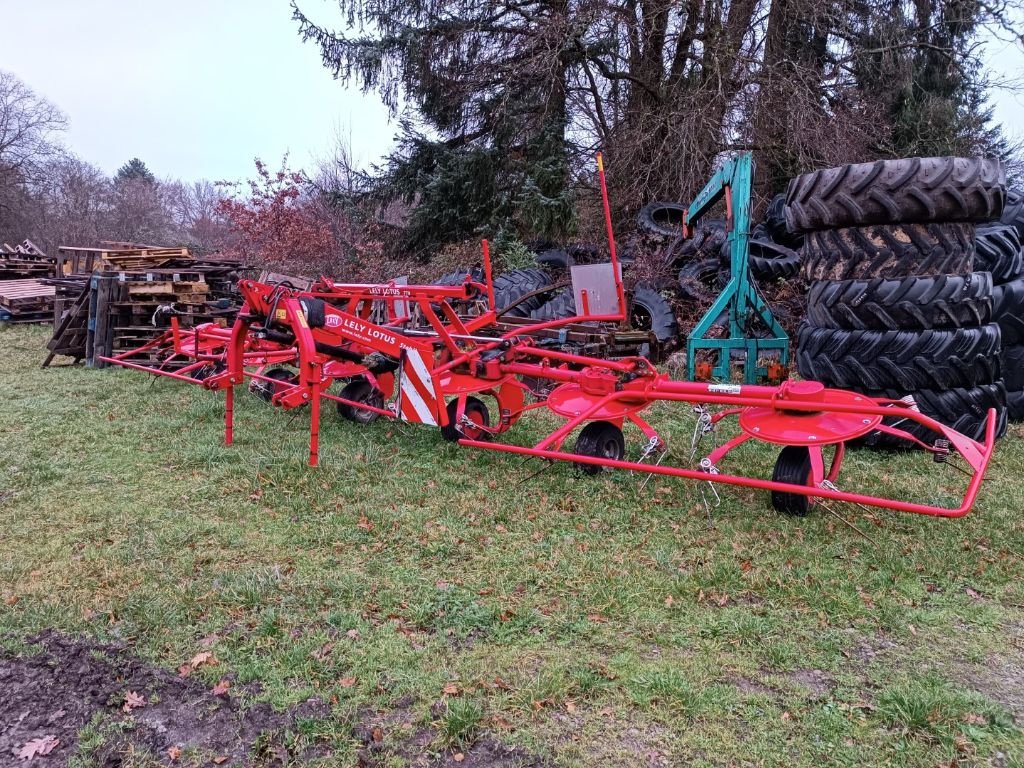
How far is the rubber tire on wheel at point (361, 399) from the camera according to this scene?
6.41m

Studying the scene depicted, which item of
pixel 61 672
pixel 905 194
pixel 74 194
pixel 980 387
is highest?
pixel 74 194

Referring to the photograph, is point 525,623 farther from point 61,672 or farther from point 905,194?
point 905,194

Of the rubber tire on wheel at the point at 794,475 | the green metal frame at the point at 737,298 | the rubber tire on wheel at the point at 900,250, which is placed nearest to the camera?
the rubber tire on wheel at the point at 794,475

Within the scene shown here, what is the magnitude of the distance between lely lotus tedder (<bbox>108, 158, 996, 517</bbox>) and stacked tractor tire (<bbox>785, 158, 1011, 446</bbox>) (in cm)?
38

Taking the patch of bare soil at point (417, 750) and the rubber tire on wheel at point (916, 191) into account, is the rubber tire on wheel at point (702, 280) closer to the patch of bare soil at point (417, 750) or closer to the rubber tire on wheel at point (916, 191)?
the rubber tire on wheel at point (916, 191)

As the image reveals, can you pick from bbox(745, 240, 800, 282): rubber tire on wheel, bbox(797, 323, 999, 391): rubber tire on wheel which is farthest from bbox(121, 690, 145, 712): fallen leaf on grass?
bbox(745, 240, 800, 282): rubber tire on wheel

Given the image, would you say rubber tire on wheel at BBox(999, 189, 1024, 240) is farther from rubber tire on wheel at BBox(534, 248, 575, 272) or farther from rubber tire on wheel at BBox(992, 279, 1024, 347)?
rubber tire on wheel at BBox(534, 248, 575, 272)

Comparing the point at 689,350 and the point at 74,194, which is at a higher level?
the point at 74,194

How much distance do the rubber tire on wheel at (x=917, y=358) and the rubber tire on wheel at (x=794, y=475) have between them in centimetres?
143

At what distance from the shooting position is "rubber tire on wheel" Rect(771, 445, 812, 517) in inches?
155

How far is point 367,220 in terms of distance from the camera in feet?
49.9

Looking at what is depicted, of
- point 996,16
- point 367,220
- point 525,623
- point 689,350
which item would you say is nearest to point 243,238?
point 367,220

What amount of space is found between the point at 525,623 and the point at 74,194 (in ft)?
117

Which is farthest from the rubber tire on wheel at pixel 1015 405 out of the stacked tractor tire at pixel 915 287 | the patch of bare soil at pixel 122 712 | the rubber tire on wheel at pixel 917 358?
the patch of bare soil at pixel 122 712
